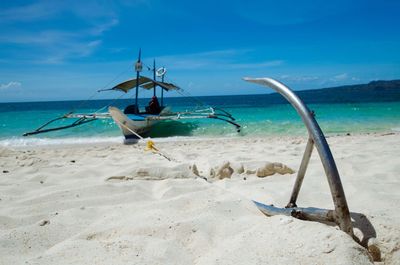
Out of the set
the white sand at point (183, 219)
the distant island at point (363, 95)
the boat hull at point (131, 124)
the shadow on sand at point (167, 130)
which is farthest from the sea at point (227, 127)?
the distant island at point (363, 95)

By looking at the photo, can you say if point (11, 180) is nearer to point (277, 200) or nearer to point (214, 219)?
point (214, 219)

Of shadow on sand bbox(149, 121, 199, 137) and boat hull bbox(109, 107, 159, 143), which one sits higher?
boat hull bbox(109, 107, 159, 143)

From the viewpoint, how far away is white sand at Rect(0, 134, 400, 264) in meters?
1.48

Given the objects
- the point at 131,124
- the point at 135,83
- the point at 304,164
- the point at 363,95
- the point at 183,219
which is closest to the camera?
the point at 304,164

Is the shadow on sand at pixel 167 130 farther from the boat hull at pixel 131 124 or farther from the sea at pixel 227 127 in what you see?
the boat hull at pixel 131 124

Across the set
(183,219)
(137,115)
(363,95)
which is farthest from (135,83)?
(363,95)

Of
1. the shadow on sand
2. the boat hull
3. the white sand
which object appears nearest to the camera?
the white sand

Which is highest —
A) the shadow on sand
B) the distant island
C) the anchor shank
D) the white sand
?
the distant island

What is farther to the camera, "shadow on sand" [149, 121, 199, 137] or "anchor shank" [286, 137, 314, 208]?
"shadow on sand" [149, 121, 199, 137]

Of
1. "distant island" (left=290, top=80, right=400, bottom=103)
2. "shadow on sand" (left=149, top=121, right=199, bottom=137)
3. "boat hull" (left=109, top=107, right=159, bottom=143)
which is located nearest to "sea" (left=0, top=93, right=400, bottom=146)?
"shadow on sand" (left=149, top=121, right=199, bottom=137)

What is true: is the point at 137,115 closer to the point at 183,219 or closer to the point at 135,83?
the point at 135,83

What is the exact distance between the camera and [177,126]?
15.1 metres

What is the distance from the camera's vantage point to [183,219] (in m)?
2.04

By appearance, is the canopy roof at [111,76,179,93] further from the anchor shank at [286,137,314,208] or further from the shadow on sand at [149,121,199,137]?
the anchor shank at [286,137,314,208]
